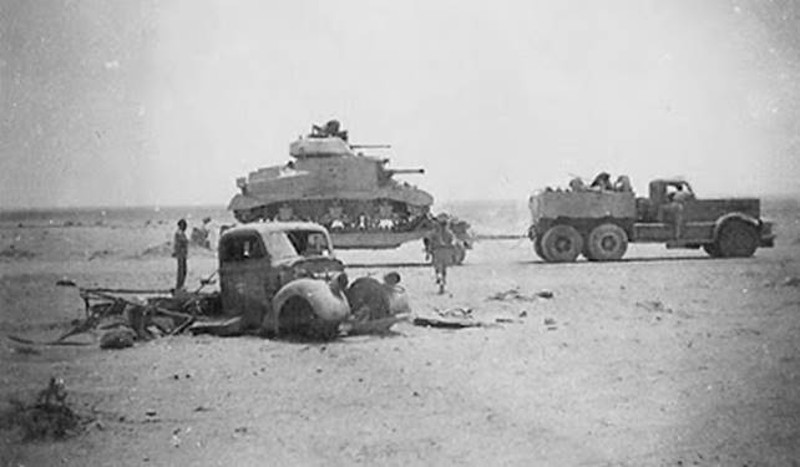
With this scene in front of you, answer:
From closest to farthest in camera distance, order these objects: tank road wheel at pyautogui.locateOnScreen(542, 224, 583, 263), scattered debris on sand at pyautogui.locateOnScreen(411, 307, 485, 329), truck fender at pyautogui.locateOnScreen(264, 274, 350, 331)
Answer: truck fender at pyautogui.locateOnScreen(264, 274, 350, 331)
scattered debris on sand at pyautogui.locateOnScreen(411, 307, 485, 329)
tank road wheel at pyautogui.locateOnScreen(542, 224, 583, 263)

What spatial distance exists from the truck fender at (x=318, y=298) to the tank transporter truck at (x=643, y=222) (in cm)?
993

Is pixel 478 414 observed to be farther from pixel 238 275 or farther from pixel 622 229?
pixel 622 229

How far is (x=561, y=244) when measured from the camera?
18094mm

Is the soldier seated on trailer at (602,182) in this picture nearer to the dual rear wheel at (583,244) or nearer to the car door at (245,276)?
the dual rear wheel at (583,244)

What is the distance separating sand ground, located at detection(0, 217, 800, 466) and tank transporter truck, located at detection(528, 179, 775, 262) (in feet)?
22.3

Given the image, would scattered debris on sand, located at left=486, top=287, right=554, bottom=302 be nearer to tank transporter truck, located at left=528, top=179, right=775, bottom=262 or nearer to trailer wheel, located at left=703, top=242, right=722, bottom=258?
tank transporter truck, located at left=528, top=179, right=775, bottom=262

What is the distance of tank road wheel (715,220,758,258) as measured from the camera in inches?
687

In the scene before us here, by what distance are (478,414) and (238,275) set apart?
436 cm

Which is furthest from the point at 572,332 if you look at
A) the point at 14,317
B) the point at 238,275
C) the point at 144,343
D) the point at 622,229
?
the point at 622,229

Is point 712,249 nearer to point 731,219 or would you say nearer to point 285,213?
point 731,219

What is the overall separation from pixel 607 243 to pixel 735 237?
2527 mm

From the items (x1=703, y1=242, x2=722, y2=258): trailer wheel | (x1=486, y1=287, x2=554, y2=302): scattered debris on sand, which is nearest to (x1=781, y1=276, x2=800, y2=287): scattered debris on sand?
(x1=486, y1=287, x2=554, y2=302): scattered debris on sand

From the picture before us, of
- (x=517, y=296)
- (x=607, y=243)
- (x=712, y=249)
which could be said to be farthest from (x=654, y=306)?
(x=712, y=249)

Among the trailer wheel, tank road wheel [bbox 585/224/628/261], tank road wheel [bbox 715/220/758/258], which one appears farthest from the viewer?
tank road wheel [bbox 585/224/628/261]
